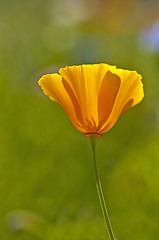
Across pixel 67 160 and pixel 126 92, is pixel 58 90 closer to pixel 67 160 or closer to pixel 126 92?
pixel 126 92

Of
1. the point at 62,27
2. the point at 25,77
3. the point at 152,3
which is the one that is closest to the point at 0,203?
the point at 25,77

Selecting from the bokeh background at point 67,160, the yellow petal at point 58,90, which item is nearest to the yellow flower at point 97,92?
the yellow petal at point 58,90

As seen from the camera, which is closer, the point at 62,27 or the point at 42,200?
the point at 42,200

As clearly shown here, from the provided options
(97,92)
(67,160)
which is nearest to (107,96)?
(97,92)

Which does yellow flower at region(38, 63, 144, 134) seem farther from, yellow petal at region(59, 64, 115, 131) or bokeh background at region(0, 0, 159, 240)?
bokeh background at region(0, 0, 159, 240)

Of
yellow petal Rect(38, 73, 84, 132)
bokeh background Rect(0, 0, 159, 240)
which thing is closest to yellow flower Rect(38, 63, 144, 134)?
yellow petal Rect(38, 73, 84, 132)

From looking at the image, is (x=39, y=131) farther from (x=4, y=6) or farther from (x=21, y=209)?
(x=4, y=6)

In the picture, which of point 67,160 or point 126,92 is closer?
point 126,92
